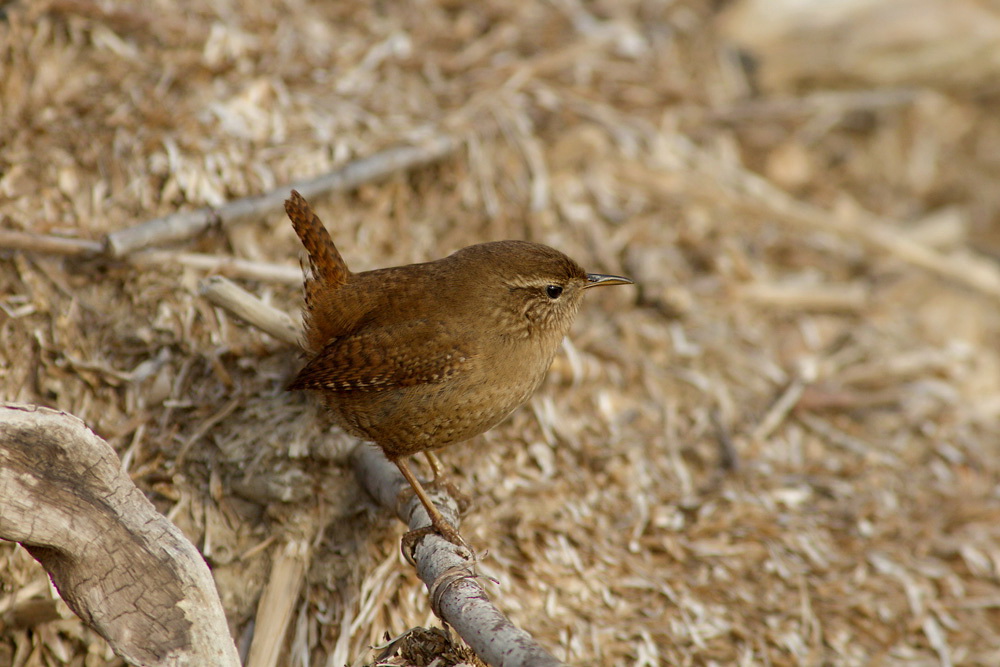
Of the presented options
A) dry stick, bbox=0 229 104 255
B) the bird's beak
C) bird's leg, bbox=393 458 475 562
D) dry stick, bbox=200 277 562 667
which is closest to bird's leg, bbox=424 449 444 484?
dry stick, bbox=200 277 562 667

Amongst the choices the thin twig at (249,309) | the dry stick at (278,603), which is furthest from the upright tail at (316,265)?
the dry stick at (278,603)

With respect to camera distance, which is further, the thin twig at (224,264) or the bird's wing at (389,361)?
the thin twig at (224,264)

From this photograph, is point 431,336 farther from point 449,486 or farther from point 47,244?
point 47,244

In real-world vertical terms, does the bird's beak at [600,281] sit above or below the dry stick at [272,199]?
below

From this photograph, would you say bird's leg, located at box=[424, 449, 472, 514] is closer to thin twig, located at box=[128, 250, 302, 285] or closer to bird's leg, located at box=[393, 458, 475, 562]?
bird's leg, located at box=[393, 458, 475, 562]

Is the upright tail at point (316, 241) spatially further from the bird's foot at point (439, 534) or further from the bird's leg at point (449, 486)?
the bird's foot at point (439, 534)

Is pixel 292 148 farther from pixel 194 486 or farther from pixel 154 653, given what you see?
pixel 154 653

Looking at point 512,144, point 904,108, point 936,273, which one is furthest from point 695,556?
point 904,108
